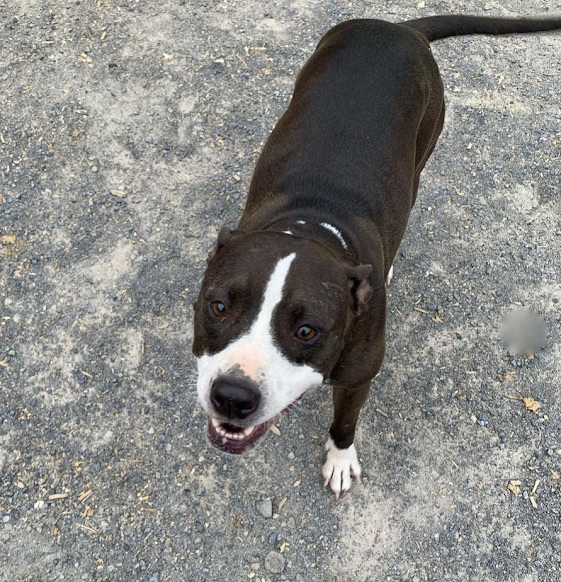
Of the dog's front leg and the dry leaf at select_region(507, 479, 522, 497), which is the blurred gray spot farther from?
the dog's front leg

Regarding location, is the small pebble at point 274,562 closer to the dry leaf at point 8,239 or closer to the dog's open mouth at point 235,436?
the dog's open mouth at point 235,436

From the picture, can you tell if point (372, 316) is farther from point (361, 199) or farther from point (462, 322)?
point (462, 322)

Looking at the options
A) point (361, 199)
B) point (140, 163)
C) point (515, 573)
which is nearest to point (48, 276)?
point (140, 163)

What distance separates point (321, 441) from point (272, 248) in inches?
74.5

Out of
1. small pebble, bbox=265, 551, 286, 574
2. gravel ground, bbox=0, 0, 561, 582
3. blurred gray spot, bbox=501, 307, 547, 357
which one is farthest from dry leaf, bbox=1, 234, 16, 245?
blurred gray spot, bbox=501, 307, 547, 357

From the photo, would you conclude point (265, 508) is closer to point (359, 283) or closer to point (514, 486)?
point (514, 486)

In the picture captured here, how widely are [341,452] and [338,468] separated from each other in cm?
11

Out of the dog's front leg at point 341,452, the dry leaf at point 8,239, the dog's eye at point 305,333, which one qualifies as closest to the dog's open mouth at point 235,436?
the dog's eye at point 305,333

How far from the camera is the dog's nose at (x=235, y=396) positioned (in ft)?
8.71

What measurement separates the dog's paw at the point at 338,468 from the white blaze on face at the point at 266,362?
1368 mm

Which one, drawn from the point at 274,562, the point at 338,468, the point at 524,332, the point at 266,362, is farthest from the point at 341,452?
the point at 524,332

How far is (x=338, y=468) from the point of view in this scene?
4055mm

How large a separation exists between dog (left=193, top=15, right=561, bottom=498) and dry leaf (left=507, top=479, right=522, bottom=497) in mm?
1123

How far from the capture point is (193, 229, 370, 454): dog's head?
2705mm
